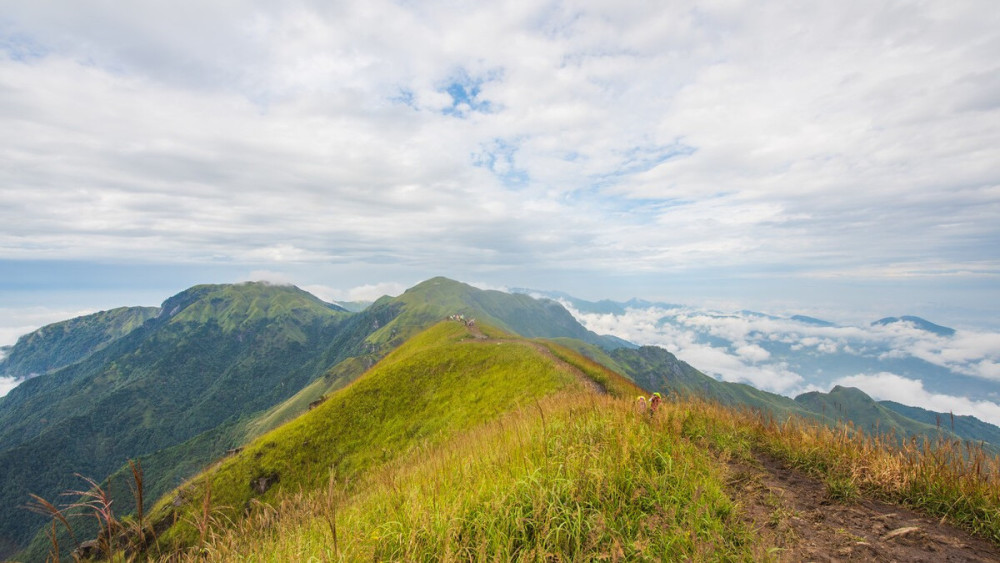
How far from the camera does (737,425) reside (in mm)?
10609

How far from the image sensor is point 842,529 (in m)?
6.64

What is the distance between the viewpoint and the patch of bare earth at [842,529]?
613cm

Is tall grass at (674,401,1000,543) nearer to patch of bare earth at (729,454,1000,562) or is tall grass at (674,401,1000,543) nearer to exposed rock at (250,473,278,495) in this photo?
patch of bare earth at (729,454,1000,562)

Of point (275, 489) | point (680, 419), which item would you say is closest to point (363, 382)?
point (275, 489)

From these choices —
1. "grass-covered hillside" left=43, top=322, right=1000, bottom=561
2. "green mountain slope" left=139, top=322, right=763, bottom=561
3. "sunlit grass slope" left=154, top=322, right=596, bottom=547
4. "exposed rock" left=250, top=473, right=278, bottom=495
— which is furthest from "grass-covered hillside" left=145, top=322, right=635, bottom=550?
"green mountain slope" left=139, top=322, right=763, bottom=561

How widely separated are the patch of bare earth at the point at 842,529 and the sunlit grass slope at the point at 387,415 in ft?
71.6

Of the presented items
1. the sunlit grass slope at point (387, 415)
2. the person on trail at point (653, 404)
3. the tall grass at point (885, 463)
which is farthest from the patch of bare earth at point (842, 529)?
the sunlit grass slope at point (387, 415)

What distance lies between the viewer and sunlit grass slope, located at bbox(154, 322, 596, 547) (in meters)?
34.0

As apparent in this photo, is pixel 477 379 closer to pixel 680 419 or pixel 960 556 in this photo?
pixel 680 419

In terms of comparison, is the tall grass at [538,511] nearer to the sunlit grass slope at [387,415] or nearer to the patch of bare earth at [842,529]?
the patch of bare earth at [842,529]

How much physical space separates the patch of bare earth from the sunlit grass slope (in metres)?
21.8

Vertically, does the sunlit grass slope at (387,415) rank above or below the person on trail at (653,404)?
below

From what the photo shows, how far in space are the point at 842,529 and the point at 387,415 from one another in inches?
1628

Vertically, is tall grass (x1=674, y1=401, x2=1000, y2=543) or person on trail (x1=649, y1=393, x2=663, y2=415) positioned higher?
person on trail (x1=649, y1=393, x2=663, y2=415)
